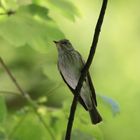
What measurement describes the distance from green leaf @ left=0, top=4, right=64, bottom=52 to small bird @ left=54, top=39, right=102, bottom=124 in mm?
49

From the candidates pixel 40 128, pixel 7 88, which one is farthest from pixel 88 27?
pixel 40 128

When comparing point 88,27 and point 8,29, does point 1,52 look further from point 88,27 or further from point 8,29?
point 8,29

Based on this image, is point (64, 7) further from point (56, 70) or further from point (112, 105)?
point (112, 105)

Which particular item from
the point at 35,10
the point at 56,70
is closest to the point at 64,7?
the point at 35,10

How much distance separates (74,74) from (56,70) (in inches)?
12.0

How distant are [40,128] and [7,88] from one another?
269 centimetres

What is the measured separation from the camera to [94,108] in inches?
125

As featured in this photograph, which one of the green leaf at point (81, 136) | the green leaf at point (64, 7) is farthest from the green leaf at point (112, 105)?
the green leaf at point (64, 7)

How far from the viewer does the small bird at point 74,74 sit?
9.92ft

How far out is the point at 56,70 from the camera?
3293mm

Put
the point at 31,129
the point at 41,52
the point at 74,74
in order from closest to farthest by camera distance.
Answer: the point at 74,74
the point at 41,52
the point at 31,129

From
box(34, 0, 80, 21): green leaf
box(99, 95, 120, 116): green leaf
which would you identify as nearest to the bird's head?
box(34, 0, 80, 21): green leaf

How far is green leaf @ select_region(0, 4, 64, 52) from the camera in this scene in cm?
298

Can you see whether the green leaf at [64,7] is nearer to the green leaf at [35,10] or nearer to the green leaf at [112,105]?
the green leaf at [35,10]
